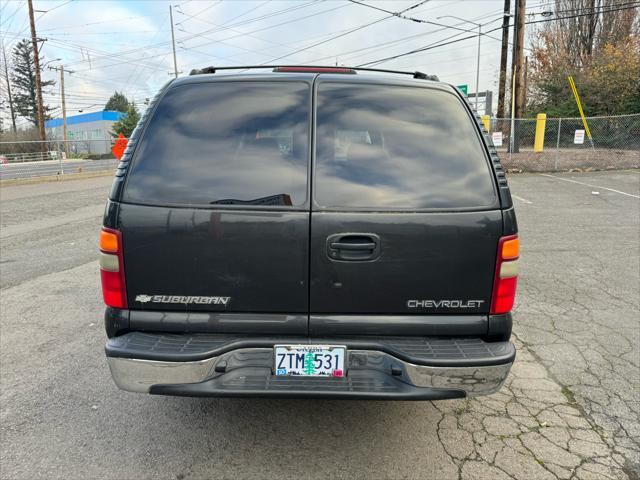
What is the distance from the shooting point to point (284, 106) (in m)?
2.36

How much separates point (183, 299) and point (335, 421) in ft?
4.16

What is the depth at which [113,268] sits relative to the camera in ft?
7.36

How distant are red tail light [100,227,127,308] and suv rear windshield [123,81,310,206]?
21 cm

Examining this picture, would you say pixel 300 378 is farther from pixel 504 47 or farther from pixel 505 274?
pixel 504 47

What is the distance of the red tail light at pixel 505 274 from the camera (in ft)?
7.29

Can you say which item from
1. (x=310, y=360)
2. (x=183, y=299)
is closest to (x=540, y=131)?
(x=310, y=360)

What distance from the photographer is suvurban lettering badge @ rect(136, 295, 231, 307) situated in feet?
7.37

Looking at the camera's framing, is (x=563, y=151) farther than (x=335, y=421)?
Yes

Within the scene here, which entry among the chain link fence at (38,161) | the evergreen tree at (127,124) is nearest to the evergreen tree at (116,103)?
the evergreen tree at (127,124)

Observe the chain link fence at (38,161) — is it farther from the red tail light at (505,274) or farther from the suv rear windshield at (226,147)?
the red tail light at (505,274)

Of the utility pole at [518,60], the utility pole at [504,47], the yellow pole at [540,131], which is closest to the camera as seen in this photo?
the yellow pole at [540,131]

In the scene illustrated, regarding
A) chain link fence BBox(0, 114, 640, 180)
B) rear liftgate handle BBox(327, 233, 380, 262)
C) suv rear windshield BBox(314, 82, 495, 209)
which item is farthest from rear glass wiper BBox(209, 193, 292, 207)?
chain link fence BBox(0, 114, 640, 180)

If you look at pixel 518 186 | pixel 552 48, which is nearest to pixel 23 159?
pixel 518 186

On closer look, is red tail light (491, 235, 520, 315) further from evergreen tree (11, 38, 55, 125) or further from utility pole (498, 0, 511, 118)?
evergreen tree (11, 38, 55, 125)
